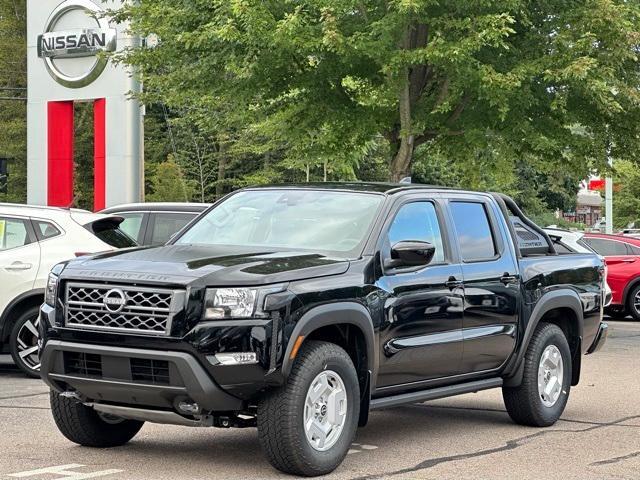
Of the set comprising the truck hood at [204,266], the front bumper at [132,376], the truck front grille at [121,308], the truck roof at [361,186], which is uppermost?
the truck roof at [361,186]

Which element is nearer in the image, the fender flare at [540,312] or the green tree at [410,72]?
the fender flare at [540,312]

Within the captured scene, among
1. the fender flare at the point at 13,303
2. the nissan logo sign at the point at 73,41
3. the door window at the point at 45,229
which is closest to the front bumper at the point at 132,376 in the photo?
the fender flare at the point at 13,303

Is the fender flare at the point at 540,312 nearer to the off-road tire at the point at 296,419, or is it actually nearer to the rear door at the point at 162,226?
the off-road tire at the point at 296,419

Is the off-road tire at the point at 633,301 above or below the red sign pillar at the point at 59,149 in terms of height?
below

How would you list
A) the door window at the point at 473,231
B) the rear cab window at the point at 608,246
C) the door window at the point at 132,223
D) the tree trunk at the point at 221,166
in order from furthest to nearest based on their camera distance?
1. the tree trunk at the point at 221,166
2. the rear cab window at the point at 608,246
3. the door window at the point at 132,223
4. the door window at the point at 473,231

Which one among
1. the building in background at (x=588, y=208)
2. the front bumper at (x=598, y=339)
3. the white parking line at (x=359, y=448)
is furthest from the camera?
the building in background at (x=588, y=208)

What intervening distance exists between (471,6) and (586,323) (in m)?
9.67

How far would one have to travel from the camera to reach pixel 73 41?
32719 mm

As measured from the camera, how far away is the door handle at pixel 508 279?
29.3ft

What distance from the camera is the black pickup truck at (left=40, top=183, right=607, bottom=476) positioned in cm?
679

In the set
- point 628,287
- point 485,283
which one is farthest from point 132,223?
point 628,287

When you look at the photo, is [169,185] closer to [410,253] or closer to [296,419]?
[410,253]

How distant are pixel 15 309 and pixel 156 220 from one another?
2.93 meters

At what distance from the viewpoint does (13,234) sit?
12.1 m
